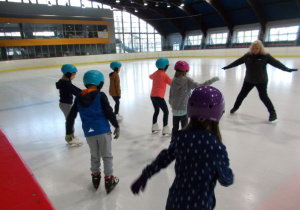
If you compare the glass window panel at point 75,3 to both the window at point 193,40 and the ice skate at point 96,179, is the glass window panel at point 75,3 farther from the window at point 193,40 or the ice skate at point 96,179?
the ice skate at point 96,179

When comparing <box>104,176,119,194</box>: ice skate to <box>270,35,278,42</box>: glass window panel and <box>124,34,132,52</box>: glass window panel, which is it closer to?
<box>270,35,278,42</box>: glass window panel

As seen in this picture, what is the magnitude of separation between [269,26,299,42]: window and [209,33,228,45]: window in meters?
5.46

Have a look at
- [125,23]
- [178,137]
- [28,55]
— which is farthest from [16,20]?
[178,137]

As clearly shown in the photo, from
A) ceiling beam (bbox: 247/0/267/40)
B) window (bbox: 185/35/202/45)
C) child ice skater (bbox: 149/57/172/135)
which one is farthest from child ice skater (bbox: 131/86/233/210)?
window (bbox: 185/35/202/45)

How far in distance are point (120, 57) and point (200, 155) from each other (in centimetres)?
2156

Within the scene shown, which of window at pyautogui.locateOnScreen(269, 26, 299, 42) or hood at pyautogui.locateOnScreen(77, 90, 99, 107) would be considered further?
window at pyautogui.locateOnScreen(269, 26, 299, 42)

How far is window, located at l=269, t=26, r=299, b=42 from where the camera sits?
70.9ft

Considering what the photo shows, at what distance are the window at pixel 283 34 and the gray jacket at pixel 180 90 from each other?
24.1m

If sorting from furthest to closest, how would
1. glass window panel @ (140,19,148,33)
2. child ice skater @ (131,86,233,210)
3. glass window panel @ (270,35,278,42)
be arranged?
glass window panel @ (140,19,148,33), glass window panel @ (270,35,278,42), child ice skater @ (131,86,233,210)

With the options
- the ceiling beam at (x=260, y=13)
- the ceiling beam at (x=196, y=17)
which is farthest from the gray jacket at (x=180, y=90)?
the ceiling beam at (x=196, y=17)

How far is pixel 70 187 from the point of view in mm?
2115

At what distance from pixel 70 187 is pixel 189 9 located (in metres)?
28.5

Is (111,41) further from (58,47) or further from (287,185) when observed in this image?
(287,185)

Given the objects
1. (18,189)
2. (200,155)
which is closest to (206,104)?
(200,155)
